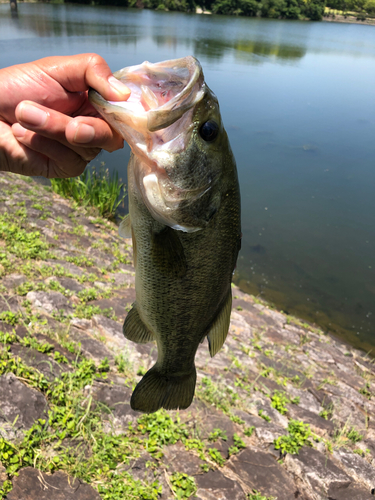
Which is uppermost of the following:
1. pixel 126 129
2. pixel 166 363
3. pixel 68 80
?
pixel 68 80

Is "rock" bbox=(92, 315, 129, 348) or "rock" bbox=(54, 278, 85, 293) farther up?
"rock" bbox=(54, 278, 85, 293)

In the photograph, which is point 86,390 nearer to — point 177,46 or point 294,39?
point 177,46

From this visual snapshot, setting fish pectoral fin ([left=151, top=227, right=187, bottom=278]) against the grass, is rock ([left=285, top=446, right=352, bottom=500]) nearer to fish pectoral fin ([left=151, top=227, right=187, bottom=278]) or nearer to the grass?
fish pectoral fin ([left=151, top=227, right=187, bottom=278])

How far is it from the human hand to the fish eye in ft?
1.20

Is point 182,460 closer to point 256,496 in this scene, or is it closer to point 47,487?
point 256,496

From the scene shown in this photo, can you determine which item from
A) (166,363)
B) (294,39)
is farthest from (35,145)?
(294,39)

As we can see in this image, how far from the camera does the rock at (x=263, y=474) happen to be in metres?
3.12

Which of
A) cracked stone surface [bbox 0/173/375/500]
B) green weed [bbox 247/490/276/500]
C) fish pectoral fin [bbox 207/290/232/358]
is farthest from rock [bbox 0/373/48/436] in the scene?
green weed [bbox 247/490/276/500]

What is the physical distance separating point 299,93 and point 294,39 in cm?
2128

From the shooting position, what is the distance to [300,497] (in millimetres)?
3189

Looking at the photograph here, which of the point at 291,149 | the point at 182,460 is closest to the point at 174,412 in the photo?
the point at 182,460

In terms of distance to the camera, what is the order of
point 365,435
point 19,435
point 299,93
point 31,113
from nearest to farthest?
point 31,113 < point 19,435 < point 365,435 < point 299,93

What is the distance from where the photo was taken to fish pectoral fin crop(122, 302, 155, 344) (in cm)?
205

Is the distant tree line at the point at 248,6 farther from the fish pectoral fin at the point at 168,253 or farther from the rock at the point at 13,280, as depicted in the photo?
the fish pectoral fin at the point at 168,253
